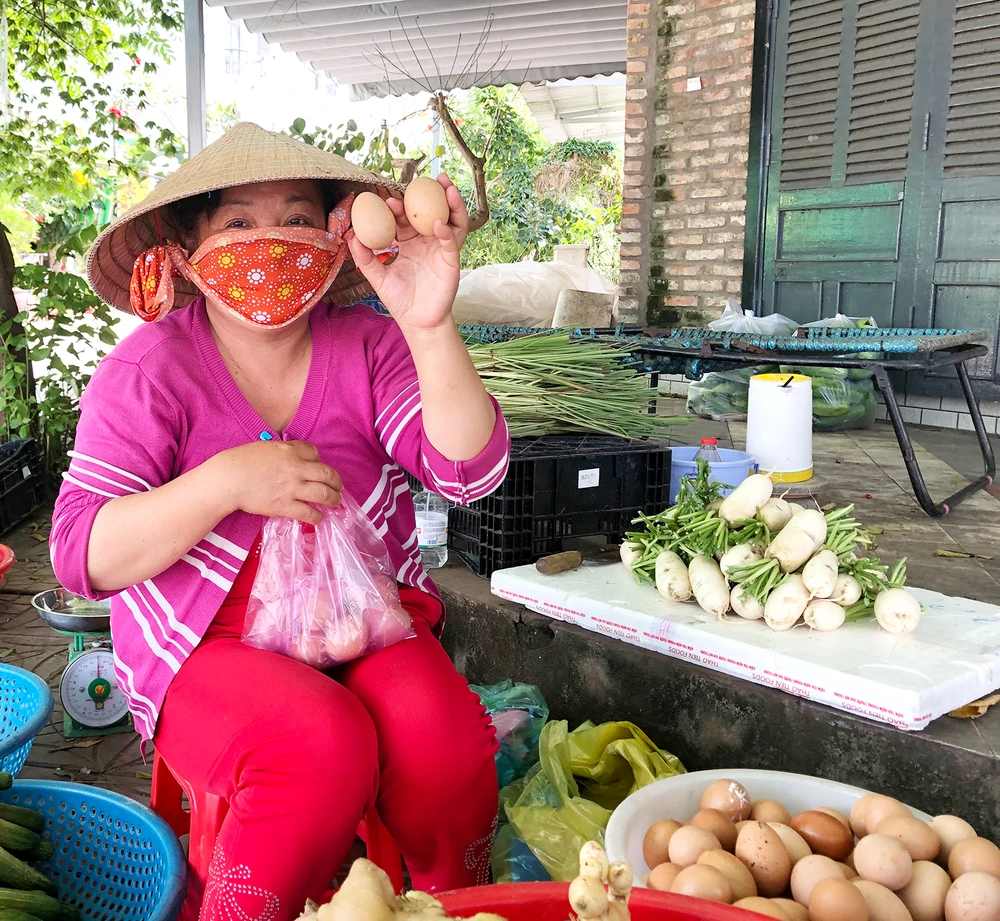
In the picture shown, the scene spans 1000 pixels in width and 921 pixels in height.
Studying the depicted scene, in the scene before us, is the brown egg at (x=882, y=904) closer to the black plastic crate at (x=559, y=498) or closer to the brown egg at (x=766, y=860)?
the brown egg at (x=766, y=860)

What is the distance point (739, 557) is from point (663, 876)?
992mm

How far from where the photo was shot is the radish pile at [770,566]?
1.97 meters

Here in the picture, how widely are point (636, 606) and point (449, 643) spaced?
0.77m

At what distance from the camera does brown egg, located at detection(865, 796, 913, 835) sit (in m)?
1.35

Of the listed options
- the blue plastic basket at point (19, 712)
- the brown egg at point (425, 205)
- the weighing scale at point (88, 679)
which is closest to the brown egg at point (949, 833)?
the brown egg at point (425, 205)

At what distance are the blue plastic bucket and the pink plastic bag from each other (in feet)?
5.56

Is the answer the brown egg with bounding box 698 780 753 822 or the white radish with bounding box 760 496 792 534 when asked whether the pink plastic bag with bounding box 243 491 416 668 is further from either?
the white radish with bounding box 760 496 792 534

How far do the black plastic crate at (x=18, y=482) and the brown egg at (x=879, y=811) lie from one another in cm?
445

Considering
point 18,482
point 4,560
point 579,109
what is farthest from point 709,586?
point 579,109

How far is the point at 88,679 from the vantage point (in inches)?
104

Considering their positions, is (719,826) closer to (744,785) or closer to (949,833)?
(744,785)

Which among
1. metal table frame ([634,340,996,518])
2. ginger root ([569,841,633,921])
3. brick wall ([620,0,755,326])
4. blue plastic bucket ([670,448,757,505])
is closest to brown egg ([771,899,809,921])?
ginger root ([569,841,633,921])

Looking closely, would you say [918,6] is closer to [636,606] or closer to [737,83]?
[737,83]

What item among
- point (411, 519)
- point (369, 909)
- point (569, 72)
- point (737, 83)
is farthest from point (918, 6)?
point (369, 909)
